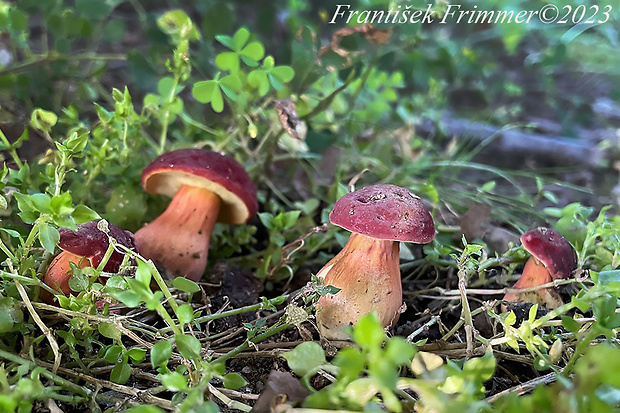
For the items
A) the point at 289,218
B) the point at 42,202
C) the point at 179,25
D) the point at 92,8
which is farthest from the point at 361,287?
the point at 92,8

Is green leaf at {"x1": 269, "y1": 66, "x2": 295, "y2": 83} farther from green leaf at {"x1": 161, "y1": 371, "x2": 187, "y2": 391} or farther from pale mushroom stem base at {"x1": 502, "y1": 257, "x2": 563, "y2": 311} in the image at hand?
green leaf at {"x1": 161, "y1": 371, "x2": 187, "y2": 391}

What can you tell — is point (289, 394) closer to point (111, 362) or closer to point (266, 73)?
point (111, 362)

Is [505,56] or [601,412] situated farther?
[505,56]

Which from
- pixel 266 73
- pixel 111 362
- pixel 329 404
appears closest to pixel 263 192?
pixel 266 73

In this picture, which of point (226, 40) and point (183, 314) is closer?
point (183, 314)

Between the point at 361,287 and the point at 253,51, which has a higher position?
the point at 253,51

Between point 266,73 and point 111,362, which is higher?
point 266,73

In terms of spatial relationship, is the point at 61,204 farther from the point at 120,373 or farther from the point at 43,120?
the point at 43,120
